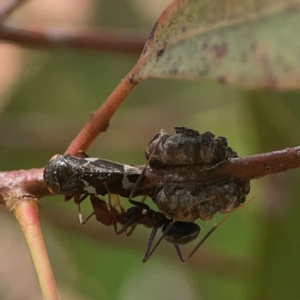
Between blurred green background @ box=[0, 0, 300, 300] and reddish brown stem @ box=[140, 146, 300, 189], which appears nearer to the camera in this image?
reddish brown stem @ box=[140, 146, 300, 189]

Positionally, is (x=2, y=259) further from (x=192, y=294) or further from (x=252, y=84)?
(x=252, y=84)

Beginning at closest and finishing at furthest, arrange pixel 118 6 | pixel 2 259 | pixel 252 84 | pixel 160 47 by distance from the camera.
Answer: pixel 252 84 < pixel 160 47 < pixel 2 259 < pixel 118 6

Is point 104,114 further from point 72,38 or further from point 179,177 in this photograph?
point 72,38

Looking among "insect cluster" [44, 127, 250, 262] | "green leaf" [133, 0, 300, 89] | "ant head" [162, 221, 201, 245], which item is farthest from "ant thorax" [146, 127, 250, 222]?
"ant head" [162, 221, 201, 245]

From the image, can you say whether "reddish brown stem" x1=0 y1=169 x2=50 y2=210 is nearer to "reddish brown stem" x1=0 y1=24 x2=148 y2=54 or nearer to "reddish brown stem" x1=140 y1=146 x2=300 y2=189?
"reddish brown stem" x1=140 y1=146 x2=300 y2=189

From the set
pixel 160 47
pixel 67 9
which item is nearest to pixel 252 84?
pixel 160 47

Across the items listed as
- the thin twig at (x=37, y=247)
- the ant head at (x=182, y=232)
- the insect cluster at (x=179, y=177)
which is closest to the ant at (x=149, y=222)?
the ant head at (x=182, y=232)

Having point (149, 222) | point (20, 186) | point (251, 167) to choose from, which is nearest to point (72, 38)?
point (149, 222)
